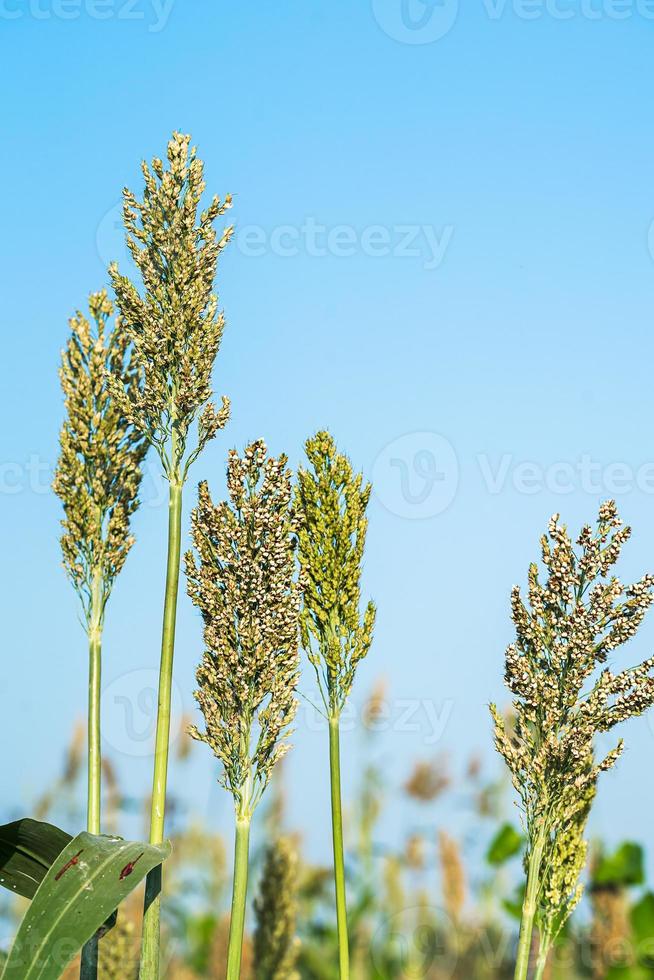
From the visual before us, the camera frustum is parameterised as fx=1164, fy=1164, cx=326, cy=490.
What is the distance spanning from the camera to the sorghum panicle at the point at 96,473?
231 inches

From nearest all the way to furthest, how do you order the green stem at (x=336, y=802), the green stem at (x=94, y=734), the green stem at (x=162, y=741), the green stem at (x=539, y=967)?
1. the green stem at (x=162, y=741)
2. the green stem at (x=94, y=734)
3. the green stem at (x=539, y=967)
4. the green stem at (x=336, y=802)

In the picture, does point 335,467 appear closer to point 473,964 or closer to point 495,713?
point 495,713

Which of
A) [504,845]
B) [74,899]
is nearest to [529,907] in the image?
[74,899]

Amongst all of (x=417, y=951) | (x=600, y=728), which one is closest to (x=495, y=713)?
(x=600, y=728)

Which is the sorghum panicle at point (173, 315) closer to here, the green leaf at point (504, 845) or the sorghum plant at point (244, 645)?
the sorghum plant at point (244, 645)

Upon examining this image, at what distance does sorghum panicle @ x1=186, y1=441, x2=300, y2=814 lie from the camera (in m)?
5.26

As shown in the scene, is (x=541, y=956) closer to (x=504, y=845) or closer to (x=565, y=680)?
(x=565, y=680)

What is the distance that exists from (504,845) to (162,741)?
5.63m

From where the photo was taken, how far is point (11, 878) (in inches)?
191

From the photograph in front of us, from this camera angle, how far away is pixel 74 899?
13.6 ft

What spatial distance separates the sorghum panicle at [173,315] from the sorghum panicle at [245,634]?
15.8 inches

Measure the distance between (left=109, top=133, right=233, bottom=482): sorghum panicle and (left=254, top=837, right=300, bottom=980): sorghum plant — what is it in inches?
126

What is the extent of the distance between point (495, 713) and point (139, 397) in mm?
2165

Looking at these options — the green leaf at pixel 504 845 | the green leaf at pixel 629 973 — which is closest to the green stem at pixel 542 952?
the green leaf at pixel 504 845
